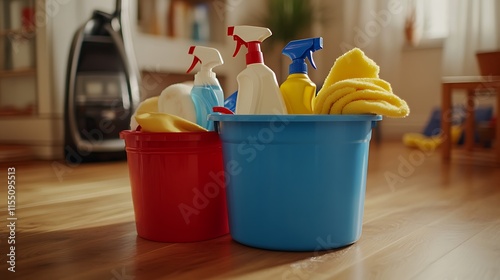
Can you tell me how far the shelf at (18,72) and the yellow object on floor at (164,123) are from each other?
158 cm

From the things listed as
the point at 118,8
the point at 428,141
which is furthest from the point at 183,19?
the point at 428,141

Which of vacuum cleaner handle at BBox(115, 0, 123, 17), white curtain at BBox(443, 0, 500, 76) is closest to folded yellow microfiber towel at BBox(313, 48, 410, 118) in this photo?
vacuum cleaner handle at BBox(115, 0, 123, 17)

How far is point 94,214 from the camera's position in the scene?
1.00 meters

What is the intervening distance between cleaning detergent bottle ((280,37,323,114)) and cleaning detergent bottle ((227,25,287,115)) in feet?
0.08

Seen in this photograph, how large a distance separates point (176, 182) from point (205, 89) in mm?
170

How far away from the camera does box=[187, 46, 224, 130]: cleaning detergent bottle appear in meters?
0.81

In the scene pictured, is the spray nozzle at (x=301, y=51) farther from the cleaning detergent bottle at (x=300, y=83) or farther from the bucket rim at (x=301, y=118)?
the bucket rim at (x=301, y=118)

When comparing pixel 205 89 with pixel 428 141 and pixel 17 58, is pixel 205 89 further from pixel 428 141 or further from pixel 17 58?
pixel 428 141

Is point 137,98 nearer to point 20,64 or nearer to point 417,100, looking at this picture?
point 20,64

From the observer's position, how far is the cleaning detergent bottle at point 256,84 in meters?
0.71

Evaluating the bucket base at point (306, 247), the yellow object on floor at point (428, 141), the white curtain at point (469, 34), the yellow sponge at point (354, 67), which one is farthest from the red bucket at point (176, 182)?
the white curtain at point (469, 34)

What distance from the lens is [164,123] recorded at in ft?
2.42

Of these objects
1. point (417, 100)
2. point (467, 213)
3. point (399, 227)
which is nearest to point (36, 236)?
point (399, 227)

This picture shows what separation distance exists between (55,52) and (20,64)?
0.29m
